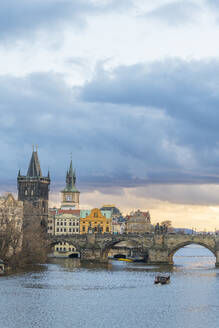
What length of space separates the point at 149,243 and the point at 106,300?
3157 inches

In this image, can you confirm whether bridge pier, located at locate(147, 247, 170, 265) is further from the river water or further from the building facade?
the building facade

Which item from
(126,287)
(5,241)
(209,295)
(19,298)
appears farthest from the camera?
(5,241)

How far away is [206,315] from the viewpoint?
83.9 metres

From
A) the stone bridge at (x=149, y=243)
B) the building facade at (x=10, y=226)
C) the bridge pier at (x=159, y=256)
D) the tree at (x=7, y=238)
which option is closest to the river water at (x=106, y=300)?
the tree at (x=7, y=238)

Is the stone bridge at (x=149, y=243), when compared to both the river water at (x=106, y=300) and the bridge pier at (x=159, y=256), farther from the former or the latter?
the river water at (x=106, y=300)

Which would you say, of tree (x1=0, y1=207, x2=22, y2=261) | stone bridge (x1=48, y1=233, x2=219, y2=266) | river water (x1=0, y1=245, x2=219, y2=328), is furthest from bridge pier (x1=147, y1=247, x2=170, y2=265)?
tree (x1=0, y1=207, x2=22, y2=261)

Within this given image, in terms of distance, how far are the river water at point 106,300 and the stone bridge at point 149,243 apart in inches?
1074

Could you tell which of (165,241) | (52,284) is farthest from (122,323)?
(165,241)

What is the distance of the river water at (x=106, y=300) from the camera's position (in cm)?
7875

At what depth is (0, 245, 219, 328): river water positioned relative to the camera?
78.8m

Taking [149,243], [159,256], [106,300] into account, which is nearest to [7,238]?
[106,300]

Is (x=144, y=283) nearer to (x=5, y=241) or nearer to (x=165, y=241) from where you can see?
(x=5, y=241)

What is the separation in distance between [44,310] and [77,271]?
58104mm

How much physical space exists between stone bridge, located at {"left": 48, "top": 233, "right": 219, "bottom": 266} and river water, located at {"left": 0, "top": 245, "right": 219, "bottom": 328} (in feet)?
89.5
